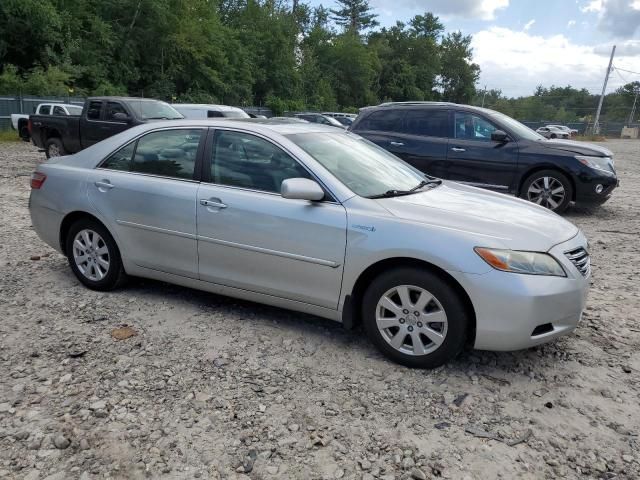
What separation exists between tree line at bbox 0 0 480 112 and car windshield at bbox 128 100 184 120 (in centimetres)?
1528

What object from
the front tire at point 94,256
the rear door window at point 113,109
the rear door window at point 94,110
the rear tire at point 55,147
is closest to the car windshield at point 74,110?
the rear tire at point 55,147

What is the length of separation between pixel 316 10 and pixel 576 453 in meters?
73.1

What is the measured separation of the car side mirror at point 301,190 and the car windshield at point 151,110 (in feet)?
31.4

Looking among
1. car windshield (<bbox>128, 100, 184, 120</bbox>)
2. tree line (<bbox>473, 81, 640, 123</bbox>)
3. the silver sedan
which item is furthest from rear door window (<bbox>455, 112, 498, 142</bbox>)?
tree line (<bbox>473, 81, 640, 123</bbox>)

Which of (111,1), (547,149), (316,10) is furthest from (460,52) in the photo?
(547,149)

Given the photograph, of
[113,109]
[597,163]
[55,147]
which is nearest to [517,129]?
[597,163]

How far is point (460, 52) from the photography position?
3263 inches

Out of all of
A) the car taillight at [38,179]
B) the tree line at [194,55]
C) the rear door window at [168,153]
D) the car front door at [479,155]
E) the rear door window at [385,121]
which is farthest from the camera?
the tree line at [194,55]

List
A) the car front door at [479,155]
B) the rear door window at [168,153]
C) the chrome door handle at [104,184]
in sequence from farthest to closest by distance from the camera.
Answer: the car front door at [479,155]
the chrome door handle at [104,184]
the rear door window at [168,153]

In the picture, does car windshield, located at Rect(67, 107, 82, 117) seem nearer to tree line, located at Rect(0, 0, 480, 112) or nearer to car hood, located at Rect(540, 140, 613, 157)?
tree line, located at Rect(0, 0, 480, 112)

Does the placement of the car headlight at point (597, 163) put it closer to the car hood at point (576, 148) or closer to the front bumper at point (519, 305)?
the car hood at point (576, 148)

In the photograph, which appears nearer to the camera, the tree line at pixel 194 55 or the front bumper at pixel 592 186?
the front bumper at pixel 592 186

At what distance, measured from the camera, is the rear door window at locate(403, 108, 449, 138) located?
8.78m

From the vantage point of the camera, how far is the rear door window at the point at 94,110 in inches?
497
